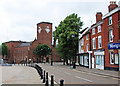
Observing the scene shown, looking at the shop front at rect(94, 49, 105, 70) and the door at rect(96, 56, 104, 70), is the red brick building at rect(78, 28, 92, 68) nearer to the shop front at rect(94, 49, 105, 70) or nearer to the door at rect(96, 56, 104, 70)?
the shop front at rect(94, 49, 105, 70)

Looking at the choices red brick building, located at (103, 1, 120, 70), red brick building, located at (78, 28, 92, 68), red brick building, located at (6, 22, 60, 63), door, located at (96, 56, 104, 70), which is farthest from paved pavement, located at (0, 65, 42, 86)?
red brick building, located at (6, 22, 60, 63)

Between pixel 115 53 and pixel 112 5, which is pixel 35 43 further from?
pixel 115 53

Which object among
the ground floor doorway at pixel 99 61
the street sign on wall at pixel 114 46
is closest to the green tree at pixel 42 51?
the ground floor doorway at pixel 99 61

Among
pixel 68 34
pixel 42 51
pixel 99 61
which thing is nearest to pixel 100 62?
pixel 99 61

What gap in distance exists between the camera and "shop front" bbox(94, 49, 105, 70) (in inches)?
1039

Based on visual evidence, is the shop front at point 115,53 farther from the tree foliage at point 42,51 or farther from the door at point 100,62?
the tree foliage at point 42,51

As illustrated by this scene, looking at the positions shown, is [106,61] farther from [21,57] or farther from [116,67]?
[21,57]

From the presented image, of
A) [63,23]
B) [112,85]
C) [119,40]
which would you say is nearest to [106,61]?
[119,40]

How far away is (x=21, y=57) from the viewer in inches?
3649

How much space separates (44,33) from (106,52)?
71289 millimetres

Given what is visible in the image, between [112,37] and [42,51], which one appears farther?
[42,51]

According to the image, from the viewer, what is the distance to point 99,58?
27703 millimetres

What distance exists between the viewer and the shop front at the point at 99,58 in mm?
26394

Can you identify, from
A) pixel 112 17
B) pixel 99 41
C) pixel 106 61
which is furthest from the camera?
pixel 99 41
